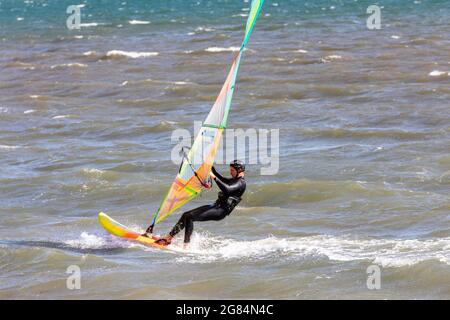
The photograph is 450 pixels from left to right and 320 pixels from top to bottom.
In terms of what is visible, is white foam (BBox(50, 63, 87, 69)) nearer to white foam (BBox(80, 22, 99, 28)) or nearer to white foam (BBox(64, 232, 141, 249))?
white foam (BBox(80, 22, 99, 28))

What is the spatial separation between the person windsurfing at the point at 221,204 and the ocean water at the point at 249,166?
315 mm

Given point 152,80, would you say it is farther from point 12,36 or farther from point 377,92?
point 12,36

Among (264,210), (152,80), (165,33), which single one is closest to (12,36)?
(165,33)

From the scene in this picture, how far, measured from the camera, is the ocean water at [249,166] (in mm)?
12368

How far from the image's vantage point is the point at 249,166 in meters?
18.9

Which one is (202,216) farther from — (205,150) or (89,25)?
(89,25)

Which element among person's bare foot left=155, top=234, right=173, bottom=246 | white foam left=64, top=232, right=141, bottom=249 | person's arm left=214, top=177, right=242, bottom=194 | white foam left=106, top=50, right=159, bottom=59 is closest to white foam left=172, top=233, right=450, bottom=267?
person's bare foot left=155, top=234, right=173, bottom=246

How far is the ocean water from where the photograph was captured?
12368mm

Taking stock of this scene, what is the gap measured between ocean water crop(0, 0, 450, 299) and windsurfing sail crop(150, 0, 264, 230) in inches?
34.1

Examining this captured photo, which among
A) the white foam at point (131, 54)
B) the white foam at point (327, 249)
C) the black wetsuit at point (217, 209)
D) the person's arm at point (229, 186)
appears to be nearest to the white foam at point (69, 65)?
the white foam at point (131, 54)

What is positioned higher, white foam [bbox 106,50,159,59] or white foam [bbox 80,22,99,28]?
white foam [bbox 106,50,159,59]

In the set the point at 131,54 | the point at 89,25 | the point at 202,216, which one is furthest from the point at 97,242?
the point at 89,25

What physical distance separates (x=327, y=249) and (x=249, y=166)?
19.2 ft

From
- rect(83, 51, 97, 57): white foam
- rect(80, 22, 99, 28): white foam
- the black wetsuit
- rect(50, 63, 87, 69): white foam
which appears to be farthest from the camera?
rect(80, 22, 99, 28): white foam
